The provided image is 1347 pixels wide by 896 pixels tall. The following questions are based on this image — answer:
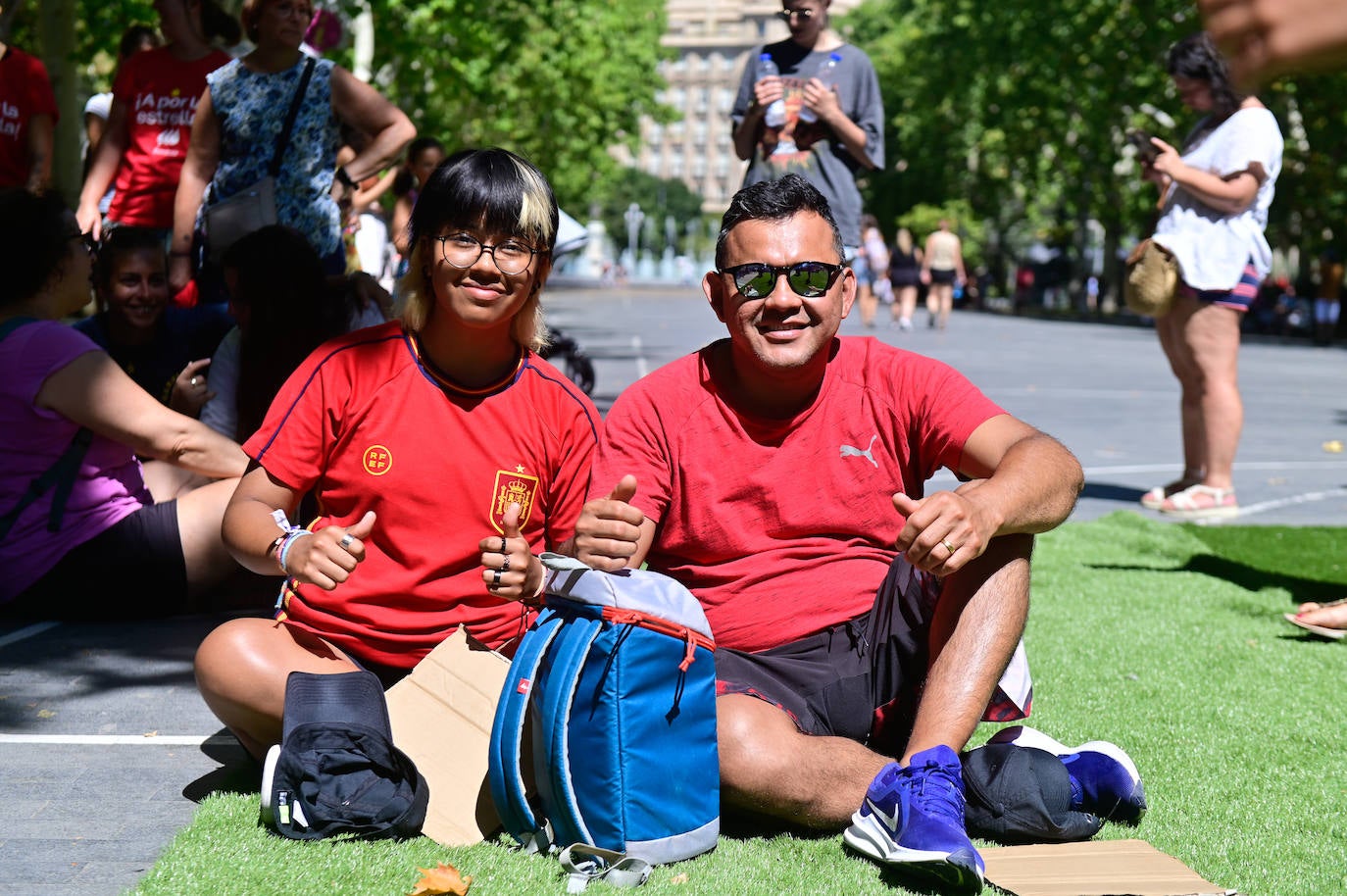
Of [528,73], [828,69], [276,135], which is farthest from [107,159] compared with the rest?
[528,73]

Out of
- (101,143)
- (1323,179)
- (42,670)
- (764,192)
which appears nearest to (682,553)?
(764,192)

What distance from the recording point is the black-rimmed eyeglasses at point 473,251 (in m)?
3.87

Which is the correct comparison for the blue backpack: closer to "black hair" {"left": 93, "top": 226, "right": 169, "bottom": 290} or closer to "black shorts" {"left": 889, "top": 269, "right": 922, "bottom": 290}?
"black hair" {"left": 93, "top": 226, "right": 169, "bottom": 290}

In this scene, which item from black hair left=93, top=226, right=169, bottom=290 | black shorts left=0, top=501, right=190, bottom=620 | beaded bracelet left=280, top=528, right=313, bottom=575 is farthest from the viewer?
black hair left=93, top=226, right=169, bottom=290

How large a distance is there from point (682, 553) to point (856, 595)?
43cm

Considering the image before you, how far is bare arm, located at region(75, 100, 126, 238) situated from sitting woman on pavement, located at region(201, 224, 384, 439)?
221cm

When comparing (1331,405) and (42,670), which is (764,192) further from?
(1331,405)

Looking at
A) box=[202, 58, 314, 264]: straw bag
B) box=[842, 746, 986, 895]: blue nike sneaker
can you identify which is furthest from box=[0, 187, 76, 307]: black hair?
box=[842, 746, 986, 895]: blue nike sneaker

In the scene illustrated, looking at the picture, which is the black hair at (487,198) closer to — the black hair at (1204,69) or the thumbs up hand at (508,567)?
the thumbs up hand at (508,567)

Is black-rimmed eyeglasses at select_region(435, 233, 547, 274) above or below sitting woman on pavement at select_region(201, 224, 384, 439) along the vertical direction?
above

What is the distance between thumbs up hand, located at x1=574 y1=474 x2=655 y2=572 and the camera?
3455 mm

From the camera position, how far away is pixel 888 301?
170 feet

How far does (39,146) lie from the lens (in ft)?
27.1

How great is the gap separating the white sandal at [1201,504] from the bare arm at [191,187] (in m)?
5.06
